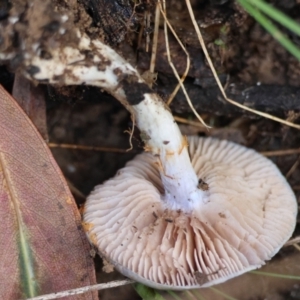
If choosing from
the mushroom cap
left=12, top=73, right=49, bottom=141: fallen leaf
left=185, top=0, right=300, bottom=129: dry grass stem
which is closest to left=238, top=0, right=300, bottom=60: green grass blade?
left=185, top=0, right=300, bottom=129: dry grass stem

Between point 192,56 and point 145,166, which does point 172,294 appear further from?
point 192,56

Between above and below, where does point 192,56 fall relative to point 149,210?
above

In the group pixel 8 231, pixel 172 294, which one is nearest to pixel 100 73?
pixel 8 231

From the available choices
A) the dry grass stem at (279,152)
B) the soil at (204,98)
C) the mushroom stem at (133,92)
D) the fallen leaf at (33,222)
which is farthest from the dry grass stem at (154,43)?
the dry grass stem at (279,152)

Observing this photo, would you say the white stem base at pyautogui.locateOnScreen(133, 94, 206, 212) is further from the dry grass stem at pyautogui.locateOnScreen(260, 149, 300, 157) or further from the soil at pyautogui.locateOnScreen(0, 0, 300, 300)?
the dry grass stem at pyautogui.locateOnScreen(260, 149, 300, 157)

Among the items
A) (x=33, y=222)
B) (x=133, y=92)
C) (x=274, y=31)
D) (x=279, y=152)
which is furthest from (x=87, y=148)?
(x=274, y=31)
